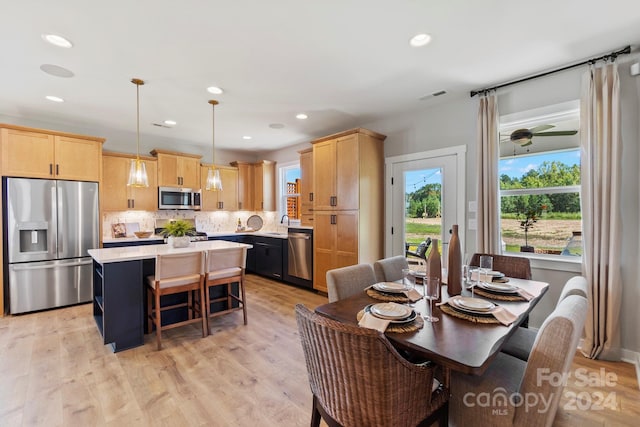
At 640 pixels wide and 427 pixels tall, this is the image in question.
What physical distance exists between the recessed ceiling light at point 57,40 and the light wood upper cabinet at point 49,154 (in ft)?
6.99

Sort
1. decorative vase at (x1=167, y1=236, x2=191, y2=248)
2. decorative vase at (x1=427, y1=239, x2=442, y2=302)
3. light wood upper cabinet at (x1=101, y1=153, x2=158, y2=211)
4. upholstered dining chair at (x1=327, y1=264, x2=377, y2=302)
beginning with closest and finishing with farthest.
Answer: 1. decorative vase at (x1=427, y1=239, x2=442, y2=302)
2. upholstered dining chair at (x1=327, y1=264, x2=377, y2=302)
3. decorative vase at (x1=167, y1=236, x2=191, y2=248)
4. light wood upper cabinet at (x1=101, y1=153, x2=158, y2=211)

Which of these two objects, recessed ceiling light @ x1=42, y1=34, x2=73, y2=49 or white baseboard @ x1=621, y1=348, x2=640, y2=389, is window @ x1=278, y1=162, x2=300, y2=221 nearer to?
recessed ceiling light @ x1=42, y1=34, x2=73, y2=49

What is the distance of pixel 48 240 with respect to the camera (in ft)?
12.5

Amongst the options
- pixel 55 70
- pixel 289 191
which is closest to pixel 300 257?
pixel 289 191

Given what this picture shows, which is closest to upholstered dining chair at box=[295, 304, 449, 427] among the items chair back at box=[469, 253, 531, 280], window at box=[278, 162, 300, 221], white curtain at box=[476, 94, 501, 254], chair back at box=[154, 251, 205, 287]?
chair back at box=[469, 253, 531, 280]

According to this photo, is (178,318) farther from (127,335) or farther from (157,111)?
(157,111)

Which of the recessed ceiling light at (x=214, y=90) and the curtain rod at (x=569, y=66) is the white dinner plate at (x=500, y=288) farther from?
the recessed ceiling light at (x=214, y=90)

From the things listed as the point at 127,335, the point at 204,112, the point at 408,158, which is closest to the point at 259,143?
the point at 204,112

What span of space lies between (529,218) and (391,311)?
8.55ft

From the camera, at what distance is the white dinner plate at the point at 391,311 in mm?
1421

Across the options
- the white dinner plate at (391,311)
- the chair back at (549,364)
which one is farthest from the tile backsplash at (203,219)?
the chair back at (549,364)

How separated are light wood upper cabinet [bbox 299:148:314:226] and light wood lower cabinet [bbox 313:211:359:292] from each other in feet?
2.00

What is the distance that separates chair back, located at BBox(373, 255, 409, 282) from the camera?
7.91 ft

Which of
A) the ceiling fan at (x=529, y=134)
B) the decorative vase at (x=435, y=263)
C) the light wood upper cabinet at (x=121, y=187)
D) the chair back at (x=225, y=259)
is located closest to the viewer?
the decorative vase at (x=435, y=263)
